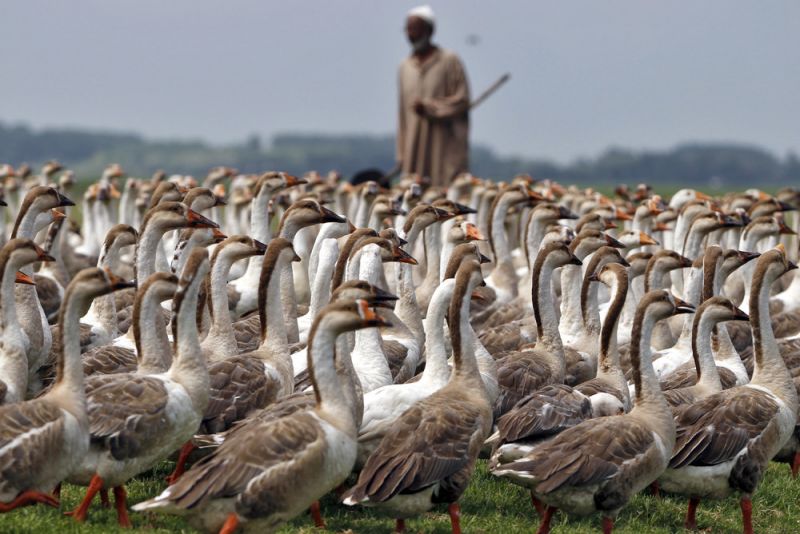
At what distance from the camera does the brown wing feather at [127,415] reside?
8.78m

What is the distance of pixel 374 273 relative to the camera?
40.0 feet

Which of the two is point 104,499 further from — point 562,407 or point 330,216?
point 330,216

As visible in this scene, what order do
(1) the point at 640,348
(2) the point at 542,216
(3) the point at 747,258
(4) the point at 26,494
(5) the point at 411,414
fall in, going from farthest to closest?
(2) the point at 542,216 → (3) the point at 747,258 → (1) the point at 640,348 → (5) the point at 411,414 → (4) the point at 26,494

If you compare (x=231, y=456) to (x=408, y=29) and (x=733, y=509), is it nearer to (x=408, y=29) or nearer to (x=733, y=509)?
(x=733, y=509)

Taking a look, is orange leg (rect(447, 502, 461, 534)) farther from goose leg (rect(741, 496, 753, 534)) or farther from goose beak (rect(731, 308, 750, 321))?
goose beak (rect(731, 308, 750, 321))

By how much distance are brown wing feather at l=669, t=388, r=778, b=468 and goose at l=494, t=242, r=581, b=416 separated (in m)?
1.49

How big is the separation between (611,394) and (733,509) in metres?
1.45

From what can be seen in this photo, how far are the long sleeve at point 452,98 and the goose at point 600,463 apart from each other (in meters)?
18.5

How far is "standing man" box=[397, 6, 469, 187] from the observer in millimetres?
27844

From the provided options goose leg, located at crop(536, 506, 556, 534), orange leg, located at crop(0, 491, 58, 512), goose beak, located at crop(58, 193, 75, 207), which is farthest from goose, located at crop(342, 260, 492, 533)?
goose beak, located at crop(58, 193, 75, 207)

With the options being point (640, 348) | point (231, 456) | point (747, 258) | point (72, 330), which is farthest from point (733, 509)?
point (72, 330)

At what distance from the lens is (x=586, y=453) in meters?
9.16

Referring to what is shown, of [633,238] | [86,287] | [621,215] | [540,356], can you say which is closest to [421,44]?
[621,215]

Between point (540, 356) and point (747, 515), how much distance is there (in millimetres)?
2562
